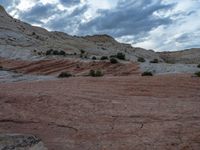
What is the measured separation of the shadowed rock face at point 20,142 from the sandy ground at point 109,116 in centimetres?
32

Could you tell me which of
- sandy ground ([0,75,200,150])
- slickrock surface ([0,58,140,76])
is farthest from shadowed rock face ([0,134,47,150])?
slickrock surface ([0,58,140,76])

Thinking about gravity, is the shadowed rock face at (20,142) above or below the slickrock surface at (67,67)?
below

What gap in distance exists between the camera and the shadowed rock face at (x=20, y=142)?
9.46 meters

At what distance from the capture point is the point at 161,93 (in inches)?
738

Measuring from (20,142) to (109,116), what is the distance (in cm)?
425

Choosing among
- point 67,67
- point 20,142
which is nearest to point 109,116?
point 20,142

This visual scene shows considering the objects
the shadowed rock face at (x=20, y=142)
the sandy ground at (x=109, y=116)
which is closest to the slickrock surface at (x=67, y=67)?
the sandy ground at (x=109, y=116)

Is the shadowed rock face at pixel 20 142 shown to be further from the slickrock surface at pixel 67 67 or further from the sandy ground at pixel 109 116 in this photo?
the slickrock surface at pixel 67 67

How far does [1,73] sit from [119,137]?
77.9 feet

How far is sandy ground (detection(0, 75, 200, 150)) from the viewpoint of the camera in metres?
10.4

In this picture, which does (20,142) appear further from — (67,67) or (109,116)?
(67,67)

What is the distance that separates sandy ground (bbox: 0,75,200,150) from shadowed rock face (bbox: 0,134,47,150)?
0.32m

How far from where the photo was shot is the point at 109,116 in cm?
1341

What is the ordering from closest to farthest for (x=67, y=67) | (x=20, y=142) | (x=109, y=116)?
(x=20, y=142) < (x=109, y=116) < (x=67, y=67)
